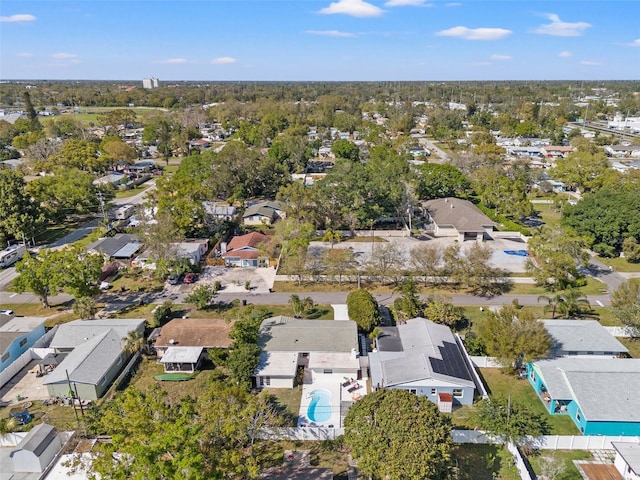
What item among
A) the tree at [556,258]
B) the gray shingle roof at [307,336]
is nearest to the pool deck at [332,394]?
the gray shingle roof at [307,336]

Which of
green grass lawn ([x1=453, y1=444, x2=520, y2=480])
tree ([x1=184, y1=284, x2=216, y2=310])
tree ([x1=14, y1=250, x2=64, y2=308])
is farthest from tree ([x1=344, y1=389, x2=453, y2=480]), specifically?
tree ([x1=14, y1=250, x2=64, y2=308])

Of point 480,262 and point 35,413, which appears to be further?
point 480,262

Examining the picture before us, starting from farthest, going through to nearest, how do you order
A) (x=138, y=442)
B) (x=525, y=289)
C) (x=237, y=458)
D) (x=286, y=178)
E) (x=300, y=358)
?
(x=286, y=178) < (x=525, y=289) < (x=300, y=358) < (x=237, y=458) < (x=138, y=442)

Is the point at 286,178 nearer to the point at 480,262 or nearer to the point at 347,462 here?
the point at 480,262

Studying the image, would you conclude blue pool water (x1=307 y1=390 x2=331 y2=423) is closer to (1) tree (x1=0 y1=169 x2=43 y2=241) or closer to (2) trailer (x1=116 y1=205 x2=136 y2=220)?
(1) tree (x1=0 y1=169 x2=43 y2=241)

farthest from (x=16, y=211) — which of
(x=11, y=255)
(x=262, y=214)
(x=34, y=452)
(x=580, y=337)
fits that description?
(x=580, y=337)

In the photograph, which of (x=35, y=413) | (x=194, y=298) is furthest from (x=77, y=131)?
(x=35, y=413)

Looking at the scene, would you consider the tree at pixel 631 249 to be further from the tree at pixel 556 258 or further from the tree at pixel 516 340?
the tree at pixel 516 340
